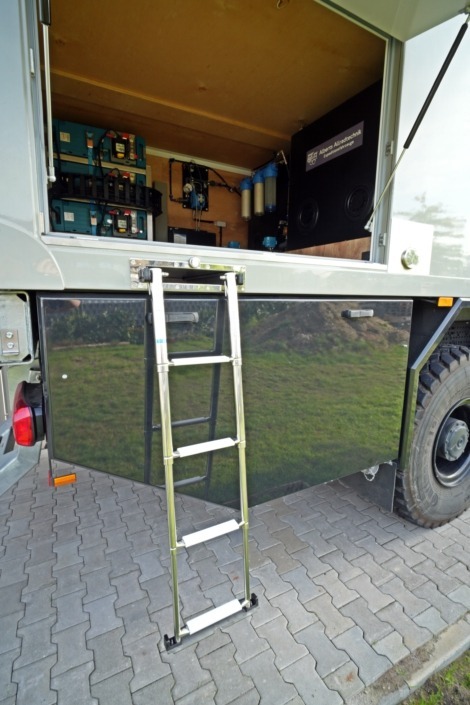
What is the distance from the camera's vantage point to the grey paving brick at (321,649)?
1508 mm

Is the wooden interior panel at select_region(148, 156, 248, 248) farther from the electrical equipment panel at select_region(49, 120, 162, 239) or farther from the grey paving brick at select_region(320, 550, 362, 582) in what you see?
the grey paving brick at select_region(320, 550, 362, 582)

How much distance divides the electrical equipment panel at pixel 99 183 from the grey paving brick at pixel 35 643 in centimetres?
274

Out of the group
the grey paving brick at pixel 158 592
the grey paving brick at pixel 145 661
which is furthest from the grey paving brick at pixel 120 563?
the grey paving brick at pixel 145 661

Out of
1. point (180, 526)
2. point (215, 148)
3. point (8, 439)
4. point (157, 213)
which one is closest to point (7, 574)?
point (180, 526)

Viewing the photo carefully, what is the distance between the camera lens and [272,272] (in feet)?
4.58

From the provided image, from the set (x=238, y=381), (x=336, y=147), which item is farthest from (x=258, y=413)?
(x=336, y=147)

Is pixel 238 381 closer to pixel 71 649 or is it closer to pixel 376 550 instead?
pixel 71 649

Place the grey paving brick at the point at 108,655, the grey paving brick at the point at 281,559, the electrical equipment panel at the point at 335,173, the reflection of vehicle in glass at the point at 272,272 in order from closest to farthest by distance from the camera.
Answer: the reflection of vehicle in glass at the point at 272,272
the grey paving brick at the point at 108,655
the grey paving brick at the point at 281,559
the electrical equipment panel at the point at 335,173

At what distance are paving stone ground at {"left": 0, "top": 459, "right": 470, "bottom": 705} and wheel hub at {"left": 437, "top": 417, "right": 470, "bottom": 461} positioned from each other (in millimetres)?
559

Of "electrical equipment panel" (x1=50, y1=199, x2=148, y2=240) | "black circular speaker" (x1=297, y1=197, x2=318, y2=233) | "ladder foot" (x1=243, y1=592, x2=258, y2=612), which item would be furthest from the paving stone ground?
"electrical equipment panel" (x1=50, y1=199, x2=148, y2=240)

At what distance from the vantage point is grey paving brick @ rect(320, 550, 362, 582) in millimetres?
2002

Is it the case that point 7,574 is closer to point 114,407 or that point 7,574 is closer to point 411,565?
point 114,407

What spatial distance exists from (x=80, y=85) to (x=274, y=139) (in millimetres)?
1521

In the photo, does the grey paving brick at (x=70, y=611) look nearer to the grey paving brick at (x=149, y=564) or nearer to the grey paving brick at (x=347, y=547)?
the grey paving brick at (x=149, y=564)
